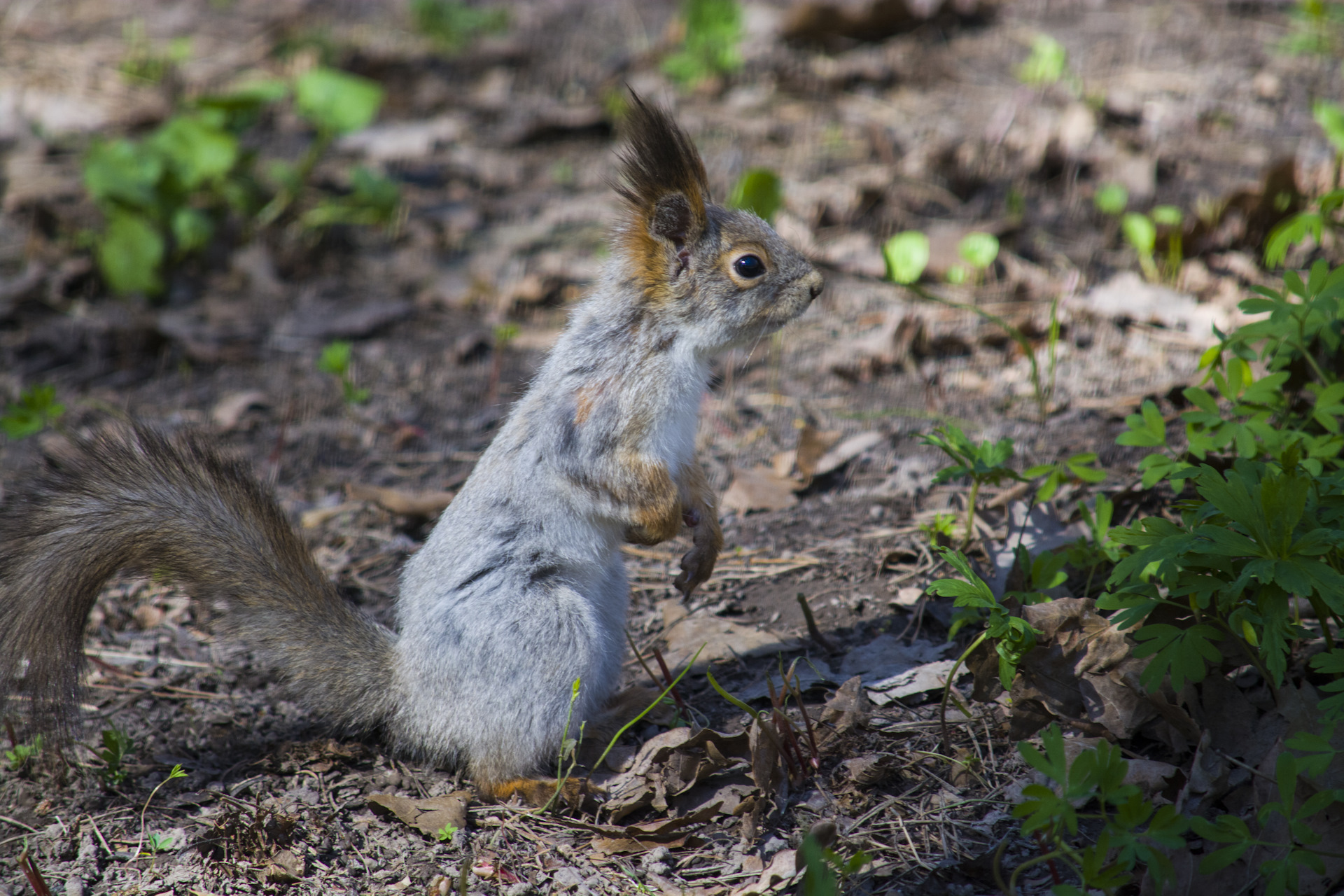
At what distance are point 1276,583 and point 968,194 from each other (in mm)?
3881

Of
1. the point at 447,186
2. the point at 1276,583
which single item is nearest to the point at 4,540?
the point at 1276,583

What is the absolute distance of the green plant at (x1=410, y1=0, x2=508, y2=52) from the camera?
314 inches

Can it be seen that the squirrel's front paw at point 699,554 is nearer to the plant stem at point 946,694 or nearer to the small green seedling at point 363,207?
the plant stem at point 946,694

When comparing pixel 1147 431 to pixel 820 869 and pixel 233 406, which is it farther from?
pixel 233 406

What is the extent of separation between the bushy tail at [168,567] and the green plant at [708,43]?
5082 millimetres

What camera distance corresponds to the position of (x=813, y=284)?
3205mm

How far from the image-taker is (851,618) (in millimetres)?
3248

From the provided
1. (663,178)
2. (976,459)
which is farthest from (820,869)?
(663,178)

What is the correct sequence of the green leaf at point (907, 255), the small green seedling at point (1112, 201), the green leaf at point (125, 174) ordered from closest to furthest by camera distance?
the green leaf at point (907, 255) → the small green seedling at point (1112, 201) → the green leaf at point (125, 174)

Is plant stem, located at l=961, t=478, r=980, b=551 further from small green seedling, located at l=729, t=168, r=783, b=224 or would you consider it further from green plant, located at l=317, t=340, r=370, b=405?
green plant, located at l=317, t=340, r=370, b=405

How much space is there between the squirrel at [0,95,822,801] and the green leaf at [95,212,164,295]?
9.77ft

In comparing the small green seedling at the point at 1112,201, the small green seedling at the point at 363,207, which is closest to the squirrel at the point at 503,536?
the small green seedling at the point at 1112,201

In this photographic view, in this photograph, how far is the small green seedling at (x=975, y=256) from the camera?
4.50 metres

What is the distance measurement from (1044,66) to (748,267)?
13.5ft
